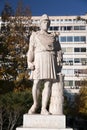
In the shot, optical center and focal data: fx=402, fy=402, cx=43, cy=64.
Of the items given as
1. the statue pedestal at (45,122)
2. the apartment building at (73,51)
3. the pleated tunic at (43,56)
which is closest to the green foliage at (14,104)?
the pleated tunic at (43,56)

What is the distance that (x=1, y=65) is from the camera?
32969 millimetres

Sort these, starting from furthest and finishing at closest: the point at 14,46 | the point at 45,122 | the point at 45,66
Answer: the point at 14,46 → the point at 45,66 → the point at 45,122

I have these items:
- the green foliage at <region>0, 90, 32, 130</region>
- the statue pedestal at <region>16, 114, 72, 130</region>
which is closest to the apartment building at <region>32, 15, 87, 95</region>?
the green foliage at <region>0, 90, 32, 130</region>

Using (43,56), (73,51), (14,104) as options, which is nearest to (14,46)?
(14,104)

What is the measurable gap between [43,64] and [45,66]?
0.30 ft

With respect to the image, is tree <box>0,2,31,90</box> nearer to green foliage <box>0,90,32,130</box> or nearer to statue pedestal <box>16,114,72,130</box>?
green foliage <box>0,90,32,130</box>

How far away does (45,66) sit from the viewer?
12742 mm

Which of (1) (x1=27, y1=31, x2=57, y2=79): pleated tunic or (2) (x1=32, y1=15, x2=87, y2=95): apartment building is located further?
(2) (x1=32, y1=15, x2=87, y2=95): apartment building

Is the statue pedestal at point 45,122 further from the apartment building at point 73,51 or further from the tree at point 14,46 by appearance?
the apartment building at point 73,51

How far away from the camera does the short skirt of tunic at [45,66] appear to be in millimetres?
12711

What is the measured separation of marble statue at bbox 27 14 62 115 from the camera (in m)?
12.7

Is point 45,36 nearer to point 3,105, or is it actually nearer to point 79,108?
point 3,105

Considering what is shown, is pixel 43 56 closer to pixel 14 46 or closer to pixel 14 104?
pixel 14 104

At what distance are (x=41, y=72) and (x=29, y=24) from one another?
948 inches
